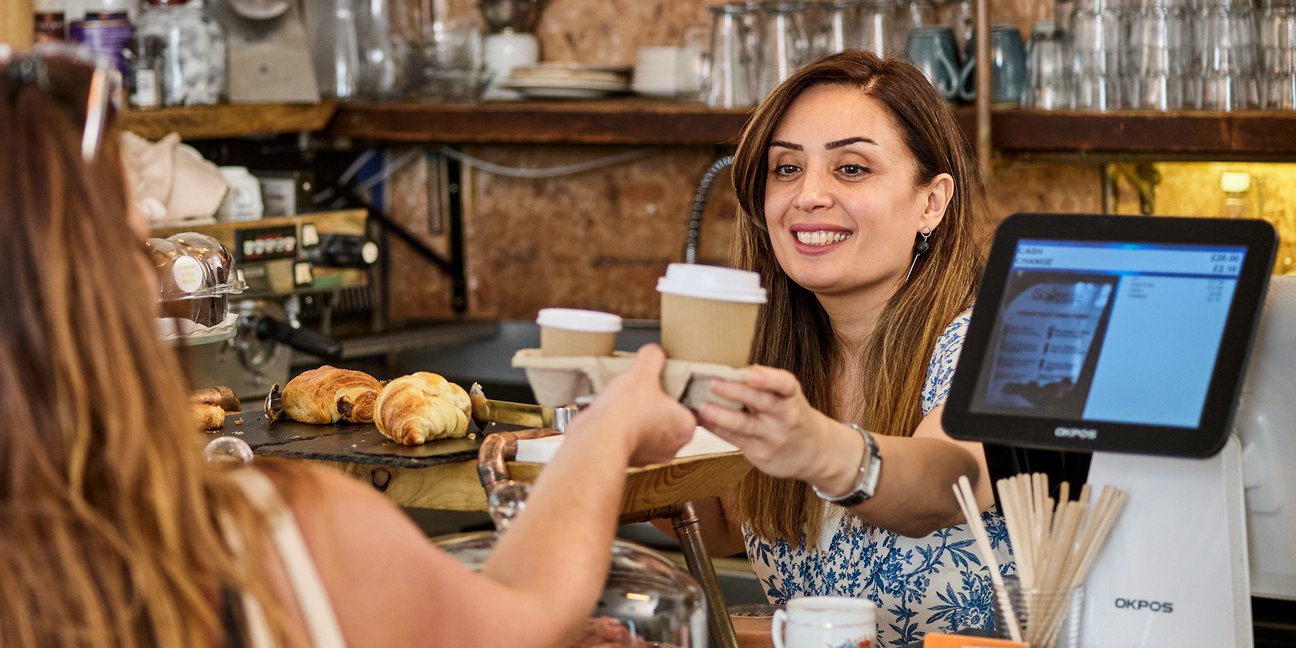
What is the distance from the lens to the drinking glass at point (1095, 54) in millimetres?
3117

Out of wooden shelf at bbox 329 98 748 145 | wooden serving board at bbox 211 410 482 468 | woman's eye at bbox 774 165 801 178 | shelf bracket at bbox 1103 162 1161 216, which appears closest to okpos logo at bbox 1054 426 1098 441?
wooden serving board at bbox 211 410 482 468

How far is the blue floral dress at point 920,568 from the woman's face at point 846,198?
0.15 meters

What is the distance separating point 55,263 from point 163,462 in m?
0.13

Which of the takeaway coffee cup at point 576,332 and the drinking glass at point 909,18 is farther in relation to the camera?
the drinking glass at point 909,18

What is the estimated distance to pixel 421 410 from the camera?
59.8 inches

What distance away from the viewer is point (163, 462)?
91cm

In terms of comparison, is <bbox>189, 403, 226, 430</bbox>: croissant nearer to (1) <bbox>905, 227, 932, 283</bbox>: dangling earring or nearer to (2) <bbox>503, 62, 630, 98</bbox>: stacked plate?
(1) <bbox>905, 227, 932, 283</bbox>: dangling earring

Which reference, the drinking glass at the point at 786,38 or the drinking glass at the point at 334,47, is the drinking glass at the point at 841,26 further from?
the drinking glass at the point at 334,47

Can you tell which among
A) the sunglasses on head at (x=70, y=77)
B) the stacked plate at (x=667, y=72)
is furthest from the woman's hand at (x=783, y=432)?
the stacked plate at (x=667, y=72)

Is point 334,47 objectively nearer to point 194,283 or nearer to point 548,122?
point 548,122

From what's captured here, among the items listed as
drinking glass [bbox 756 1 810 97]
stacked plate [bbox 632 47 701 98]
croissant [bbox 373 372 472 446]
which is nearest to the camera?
croissant [bbox 373 372 472 446]

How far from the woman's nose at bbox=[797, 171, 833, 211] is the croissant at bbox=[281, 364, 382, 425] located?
2.01 feet

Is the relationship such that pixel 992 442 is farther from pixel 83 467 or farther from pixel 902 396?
pixel 83 467

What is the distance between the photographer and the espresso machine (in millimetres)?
3170
